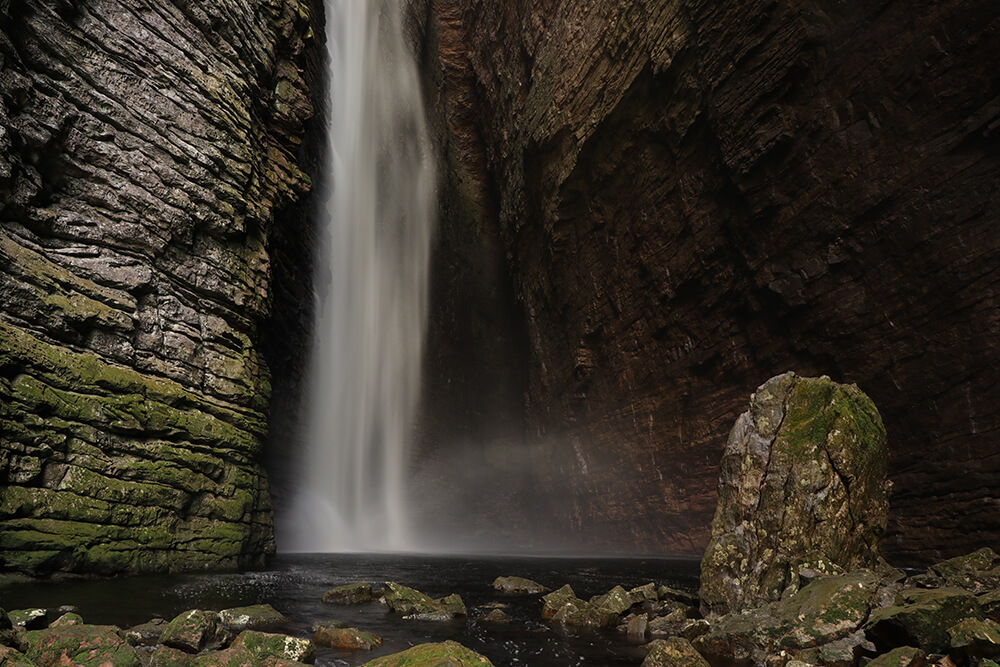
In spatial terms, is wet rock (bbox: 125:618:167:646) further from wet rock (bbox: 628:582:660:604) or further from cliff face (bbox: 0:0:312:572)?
wet rock (bbox: 628:582:660:604)

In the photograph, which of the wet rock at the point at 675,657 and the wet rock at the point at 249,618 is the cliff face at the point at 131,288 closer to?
the wet rock at the point at 249,618

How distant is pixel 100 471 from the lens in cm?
1168

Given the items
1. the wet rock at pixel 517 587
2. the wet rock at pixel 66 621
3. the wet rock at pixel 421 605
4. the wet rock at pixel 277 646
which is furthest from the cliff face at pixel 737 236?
the wet rock at pixel 66 621

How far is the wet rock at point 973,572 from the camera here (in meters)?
8.62

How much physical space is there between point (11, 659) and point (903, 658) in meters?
7.20

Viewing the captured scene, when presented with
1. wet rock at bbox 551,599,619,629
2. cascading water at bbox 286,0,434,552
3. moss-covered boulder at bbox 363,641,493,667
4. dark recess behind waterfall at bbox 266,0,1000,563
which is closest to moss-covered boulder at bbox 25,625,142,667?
moss-covered boulder at bbox 363,641,493,667

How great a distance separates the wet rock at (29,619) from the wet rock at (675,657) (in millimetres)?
6385

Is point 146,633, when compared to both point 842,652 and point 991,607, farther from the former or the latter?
point 991,607

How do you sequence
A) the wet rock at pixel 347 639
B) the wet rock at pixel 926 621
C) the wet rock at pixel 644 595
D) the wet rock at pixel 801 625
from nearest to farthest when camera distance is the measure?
the wet rock at pixel 926 621 < the wet rock at pixel 801 625 < the wet rock at pixel 347 639 < the wet rock at pixel 644 595

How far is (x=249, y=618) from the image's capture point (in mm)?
7723

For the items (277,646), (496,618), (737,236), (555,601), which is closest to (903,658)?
(496,618)

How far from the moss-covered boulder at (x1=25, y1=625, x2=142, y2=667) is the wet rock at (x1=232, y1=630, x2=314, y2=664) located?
991 millimetres

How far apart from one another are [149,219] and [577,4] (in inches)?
838

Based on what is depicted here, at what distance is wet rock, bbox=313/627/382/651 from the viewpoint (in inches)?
266
